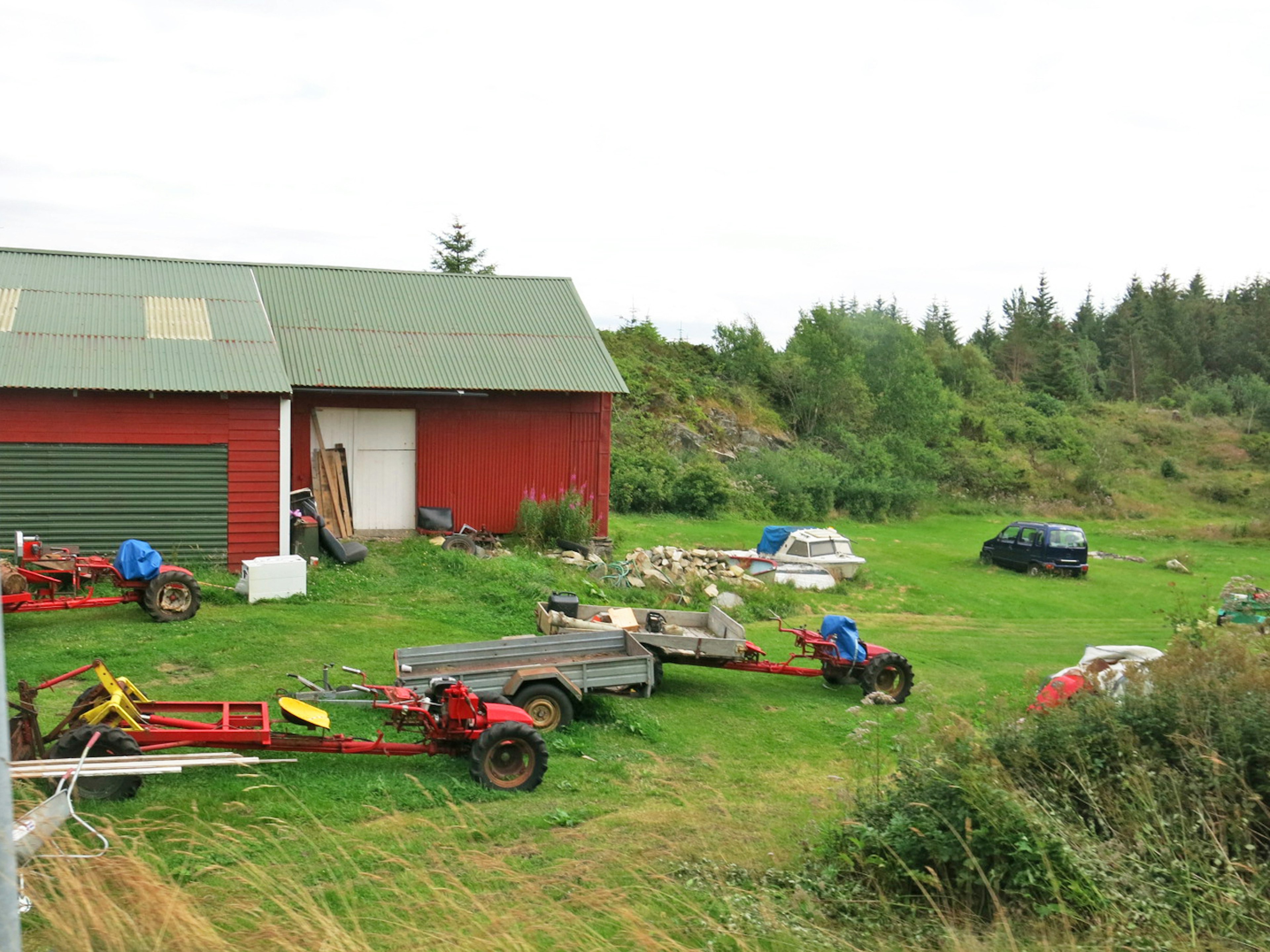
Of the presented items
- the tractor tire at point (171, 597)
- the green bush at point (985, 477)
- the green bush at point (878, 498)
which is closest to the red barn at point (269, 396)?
the tractor tire at point (171, 597)

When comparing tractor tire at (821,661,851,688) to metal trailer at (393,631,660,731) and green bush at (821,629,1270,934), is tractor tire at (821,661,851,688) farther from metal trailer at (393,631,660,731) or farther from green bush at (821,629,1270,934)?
green bush at (821,629,1270,934)

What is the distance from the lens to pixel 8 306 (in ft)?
61.9

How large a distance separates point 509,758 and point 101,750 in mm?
3315

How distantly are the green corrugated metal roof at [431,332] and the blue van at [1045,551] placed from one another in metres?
13.6

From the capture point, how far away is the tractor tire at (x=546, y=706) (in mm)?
11227

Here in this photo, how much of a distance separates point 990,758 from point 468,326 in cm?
1868

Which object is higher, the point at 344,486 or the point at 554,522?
the point at 344,486

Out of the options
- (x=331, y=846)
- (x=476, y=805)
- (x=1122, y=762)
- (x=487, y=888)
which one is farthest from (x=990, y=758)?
(x=331, y=846)

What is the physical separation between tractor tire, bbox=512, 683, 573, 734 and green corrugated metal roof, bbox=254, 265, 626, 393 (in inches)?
457

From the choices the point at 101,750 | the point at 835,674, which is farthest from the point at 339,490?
the point at 101,750

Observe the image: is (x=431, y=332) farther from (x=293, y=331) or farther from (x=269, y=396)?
(x=269, y=396)

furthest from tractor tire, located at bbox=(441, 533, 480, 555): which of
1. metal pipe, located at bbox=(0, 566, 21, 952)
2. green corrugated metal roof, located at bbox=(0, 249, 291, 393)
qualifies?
metal pipe, located at bbox=(0, 566, 21, 952)

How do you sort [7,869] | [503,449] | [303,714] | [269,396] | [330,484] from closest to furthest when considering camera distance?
[7,869], [303,714], [269,396], [330,484], [503,449]

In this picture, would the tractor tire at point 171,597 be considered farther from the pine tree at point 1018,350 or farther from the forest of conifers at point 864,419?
the pine tree at point 1018,350
